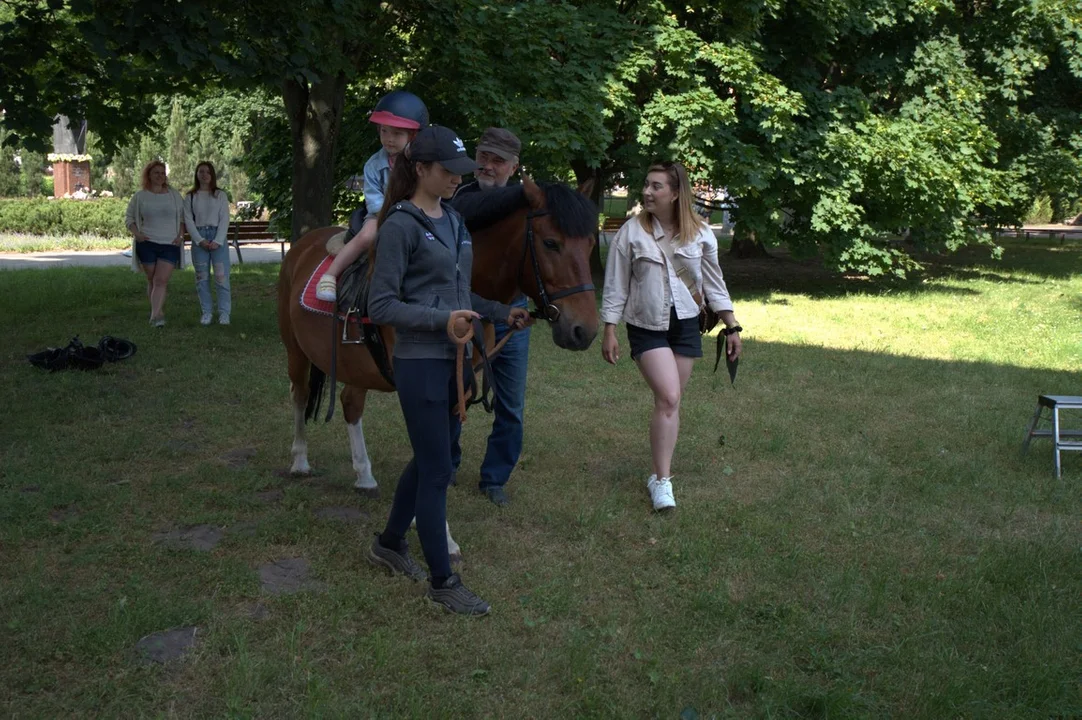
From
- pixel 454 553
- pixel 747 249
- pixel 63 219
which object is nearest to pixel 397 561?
pixel 454 553

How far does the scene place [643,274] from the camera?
19.6ft

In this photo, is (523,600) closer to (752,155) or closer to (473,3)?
(473,3)

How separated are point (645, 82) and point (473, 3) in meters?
5.11

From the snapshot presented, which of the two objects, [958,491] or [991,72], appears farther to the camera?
[991,72]

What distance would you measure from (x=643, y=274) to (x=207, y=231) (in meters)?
8.00

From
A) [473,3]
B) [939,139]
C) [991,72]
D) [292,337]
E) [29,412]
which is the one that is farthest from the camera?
[991,72]

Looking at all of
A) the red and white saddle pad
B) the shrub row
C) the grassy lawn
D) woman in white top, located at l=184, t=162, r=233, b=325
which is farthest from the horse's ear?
the shrub row

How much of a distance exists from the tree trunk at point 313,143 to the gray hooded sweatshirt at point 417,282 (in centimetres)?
960

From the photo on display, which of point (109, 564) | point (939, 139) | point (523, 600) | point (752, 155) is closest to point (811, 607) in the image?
point (523, 600)

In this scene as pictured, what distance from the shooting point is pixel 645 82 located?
16.6 metres

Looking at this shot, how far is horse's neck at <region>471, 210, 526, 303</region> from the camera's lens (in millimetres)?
4848

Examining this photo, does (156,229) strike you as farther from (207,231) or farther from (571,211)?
(571,211)

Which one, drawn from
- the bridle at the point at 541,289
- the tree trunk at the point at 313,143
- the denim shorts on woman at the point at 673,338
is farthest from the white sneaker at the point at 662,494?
the tree trunk at the point at 313,143

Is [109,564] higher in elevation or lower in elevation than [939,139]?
lower
